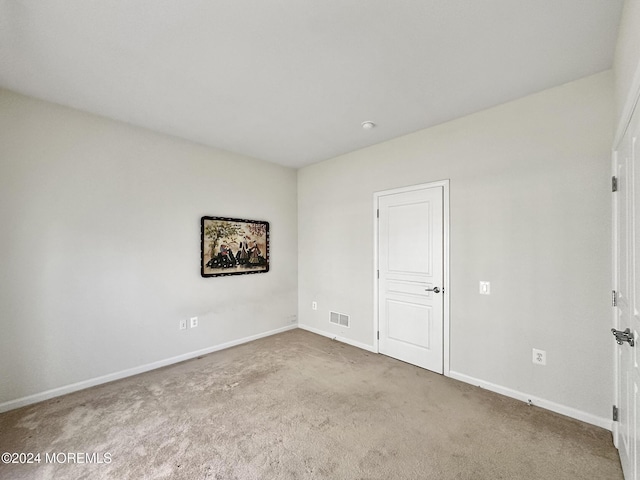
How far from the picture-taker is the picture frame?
3562 mm

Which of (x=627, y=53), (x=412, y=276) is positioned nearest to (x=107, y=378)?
(x=412, y=276)

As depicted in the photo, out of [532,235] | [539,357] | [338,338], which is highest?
[532,235]

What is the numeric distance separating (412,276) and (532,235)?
1.22m

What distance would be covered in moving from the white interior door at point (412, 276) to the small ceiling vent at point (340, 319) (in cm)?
55

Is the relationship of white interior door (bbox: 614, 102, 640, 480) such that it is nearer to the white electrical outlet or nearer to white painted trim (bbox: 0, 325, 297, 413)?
the white electrical outlet

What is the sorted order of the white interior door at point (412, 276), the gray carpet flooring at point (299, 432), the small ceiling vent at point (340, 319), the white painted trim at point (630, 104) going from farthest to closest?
the small ceiling vent at point (340, 319) < the white interior door at point (412, 276) < the gray carpet flooring at point (299, 432) < the white painted trim at point (630, 104)

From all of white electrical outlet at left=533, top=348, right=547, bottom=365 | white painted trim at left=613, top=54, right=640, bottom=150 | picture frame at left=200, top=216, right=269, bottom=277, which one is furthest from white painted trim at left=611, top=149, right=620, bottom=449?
picture frame at left=200, top=216, right=269, bottom=277

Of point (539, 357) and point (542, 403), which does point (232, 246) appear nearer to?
point (539, 357)

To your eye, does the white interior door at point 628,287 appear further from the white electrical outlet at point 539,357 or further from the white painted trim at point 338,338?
the white painted trim at point 338,338

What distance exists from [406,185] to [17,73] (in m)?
3.61

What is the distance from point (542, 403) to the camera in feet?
7.58

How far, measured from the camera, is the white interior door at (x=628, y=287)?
4.46ft

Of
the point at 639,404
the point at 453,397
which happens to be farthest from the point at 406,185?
the point at 639,404

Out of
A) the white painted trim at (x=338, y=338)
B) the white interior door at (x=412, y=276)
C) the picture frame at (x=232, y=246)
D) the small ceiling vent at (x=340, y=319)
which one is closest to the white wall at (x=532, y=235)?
the white interior door at (x=412, y=276)
